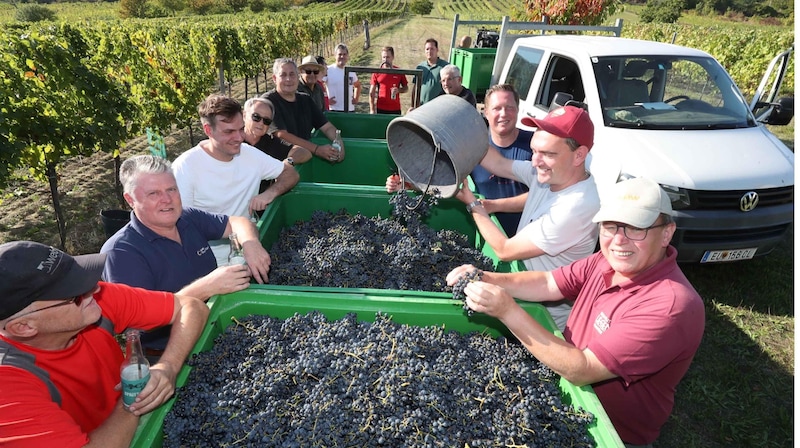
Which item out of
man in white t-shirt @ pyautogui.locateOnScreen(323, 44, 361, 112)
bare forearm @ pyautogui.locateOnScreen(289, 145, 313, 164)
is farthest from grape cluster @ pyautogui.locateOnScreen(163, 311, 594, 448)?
man in white t-shirt @ pyautogui.locateOnScreen(323, 44, 361, 112)

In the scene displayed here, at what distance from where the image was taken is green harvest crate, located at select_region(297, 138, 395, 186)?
4.26 metres

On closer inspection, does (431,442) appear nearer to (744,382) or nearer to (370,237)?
(370,237)

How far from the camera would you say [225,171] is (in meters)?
3.01

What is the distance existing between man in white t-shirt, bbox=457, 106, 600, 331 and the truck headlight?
1996mm

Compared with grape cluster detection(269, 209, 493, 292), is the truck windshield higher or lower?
higher

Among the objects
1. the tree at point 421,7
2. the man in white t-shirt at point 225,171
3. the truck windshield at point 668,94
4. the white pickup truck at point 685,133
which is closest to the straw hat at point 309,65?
the white pickup truck at point 685,133

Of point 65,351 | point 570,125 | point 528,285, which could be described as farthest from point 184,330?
point 570,125

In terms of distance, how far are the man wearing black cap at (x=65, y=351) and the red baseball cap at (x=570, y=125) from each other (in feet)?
5.69

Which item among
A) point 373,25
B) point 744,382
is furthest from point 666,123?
point 373,25

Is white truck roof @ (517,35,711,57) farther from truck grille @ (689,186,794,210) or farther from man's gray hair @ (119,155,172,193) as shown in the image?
man's gray hair @ (119,155,172,193)

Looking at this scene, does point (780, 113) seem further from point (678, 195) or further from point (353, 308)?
point (353, 308)

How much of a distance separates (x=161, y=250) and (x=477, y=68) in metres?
7.67

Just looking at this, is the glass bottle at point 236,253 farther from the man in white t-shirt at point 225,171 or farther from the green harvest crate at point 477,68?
the green harvest crate at point 477,68

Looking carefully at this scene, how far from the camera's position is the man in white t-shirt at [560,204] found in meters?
2.17
